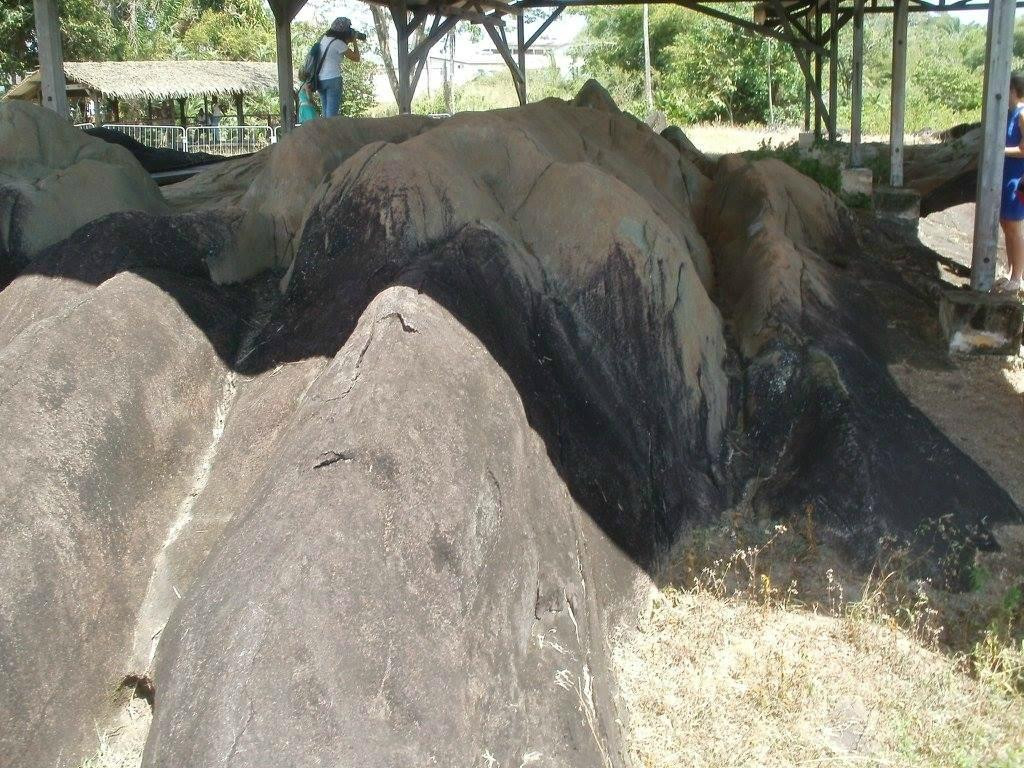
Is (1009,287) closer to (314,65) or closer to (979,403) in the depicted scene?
(979,403)

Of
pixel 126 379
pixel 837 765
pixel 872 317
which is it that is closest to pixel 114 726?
pixel 126 379

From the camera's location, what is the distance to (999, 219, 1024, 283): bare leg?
25.4ft

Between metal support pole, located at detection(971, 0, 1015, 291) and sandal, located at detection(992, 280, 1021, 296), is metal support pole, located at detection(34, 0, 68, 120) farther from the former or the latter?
sandal, located at detection(992, 280, 1021, 296)

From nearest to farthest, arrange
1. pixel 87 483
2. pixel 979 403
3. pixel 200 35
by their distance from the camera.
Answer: pixel 87 483 → pixel 979 403 → pixel 200 35

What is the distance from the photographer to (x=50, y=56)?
24.6ft

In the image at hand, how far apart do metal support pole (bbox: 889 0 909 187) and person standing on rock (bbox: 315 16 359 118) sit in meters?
5.09

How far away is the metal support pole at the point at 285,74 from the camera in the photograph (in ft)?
31.9

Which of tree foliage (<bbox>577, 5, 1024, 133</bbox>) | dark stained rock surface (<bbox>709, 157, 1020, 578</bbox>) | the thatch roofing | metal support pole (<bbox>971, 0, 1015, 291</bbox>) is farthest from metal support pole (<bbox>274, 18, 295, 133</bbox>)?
tree foliage (<bbox>577, 5, 1024, 133</bbox>)

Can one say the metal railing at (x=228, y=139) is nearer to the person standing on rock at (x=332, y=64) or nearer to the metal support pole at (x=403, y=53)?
the metal support pole at (x=403, y=53)

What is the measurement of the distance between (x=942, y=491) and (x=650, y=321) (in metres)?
1.64

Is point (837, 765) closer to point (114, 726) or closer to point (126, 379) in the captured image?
point (114, 726)

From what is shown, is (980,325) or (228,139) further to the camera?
(228,139)

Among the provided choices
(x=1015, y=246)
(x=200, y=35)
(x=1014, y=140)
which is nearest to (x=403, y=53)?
(x=1014, y=140)

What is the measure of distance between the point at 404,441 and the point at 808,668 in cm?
202
